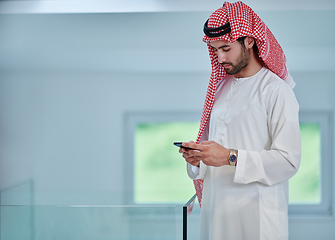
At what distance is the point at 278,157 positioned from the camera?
1064mm

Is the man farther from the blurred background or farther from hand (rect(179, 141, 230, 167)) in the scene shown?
the blurred background

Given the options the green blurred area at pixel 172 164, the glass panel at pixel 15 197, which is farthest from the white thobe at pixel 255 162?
the green blurred area at pixel 172 164

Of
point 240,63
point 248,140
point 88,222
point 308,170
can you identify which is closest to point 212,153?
point 248,140

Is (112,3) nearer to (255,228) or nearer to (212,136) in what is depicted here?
(212,136)

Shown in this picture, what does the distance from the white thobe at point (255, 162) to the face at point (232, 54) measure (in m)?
0.08

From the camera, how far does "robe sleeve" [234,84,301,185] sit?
1.07m

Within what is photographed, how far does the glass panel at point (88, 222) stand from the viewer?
126 cm

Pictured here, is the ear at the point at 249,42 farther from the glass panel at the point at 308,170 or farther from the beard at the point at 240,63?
the glass panel at the point at 308,170

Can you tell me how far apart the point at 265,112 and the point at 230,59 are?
0.23 metres

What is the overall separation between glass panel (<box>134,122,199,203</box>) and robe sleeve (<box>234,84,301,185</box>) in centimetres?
225

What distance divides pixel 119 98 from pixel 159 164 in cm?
80

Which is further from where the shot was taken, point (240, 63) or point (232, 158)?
point (240, 63)

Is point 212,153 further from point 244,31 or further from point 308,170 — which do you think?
point 308,170

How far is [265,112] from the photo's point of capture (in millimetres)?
1142
